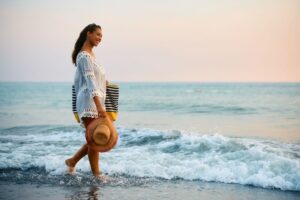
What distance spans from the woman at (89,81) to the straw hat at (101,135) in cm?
4

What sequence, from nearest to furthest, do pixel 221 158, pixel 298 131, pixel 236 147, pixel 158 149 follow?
pixel 221 158 → pixel 236 147 → pixel 158 149 → pixel 298 131

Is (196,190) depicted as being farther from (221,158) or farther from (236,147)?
(236,147)

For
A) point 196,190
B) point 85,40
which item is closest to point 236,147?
point 196,190

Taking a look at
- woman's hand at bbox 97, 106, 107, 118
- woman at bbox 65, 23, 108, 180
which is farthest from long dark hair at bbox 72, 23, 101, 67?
woman's hand at bbox 97, 106, 107, 118

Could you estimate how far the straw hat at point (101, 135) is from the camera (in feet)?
14.8

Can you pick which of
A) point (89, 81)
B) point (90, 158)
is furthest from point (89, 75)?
point (90, 158)

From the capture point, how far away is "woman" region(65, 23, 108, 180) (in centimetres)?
448

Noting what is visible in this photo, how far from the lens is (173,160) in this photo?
21.8ft

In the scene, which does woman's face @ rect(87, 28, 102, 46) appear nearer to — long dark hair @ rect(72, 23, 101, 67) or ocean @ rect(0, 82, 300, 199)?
long dark hair @ rect(72, 23, 101, 67)

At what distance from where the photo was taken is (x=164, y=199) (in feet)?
15.0

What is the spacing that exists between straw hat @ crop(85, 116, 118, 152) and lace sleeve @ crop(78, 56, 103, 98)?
294 millimetres

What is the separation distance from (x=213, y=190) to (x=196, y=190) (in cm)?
20

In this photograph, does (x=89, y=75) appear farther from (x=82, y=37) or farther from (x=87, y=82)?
(x=82, y=37)

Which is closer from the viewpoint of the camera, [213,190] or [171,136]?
[213,190]
